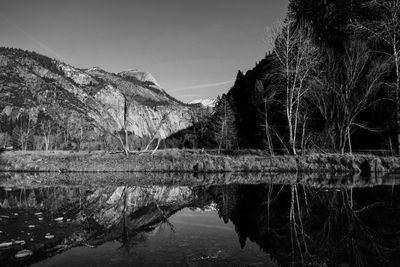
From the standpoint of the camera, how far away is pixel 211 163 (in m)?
→ 29.1

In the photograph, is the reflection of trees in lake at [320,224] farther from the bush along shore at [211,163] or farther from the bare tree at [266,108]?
the bare tree at [266,108]

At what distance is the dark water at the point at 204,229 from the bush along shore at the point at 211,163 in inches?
527

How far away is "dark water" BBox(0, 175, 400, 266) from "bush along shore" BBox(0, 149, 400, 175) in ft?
44.0

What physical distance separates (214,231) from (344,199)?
7061 mm

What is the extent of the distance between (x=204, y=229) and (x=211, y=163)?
2033 cm

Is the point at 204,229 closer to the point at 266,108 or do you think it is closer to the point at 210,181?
the point at 210,181

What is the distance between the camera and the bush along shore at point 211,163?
27.1 m

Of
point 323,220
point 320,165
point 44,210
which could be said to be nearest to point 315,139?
point 320,165

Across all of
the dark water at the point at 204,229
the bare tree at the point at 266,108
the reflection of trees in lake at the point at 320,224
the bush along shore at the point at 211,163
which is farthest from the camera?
the bare tree at the point at 266,108

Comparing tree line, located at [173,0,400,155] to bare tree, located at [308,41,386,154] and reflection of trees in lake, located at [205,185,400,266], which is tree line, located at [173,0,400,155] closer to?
bare tree, located at [308,41,386,154]

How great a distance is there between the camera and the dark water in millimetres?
6156

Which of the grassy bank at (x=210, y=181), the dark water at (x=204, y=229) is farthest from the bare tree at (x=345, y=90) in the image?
the dark water at (x=204, y=229)

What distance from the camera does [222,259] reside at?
6156mm

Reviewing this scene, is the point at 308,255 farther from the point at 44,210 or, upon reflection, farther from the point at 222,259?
the point at 44,210
